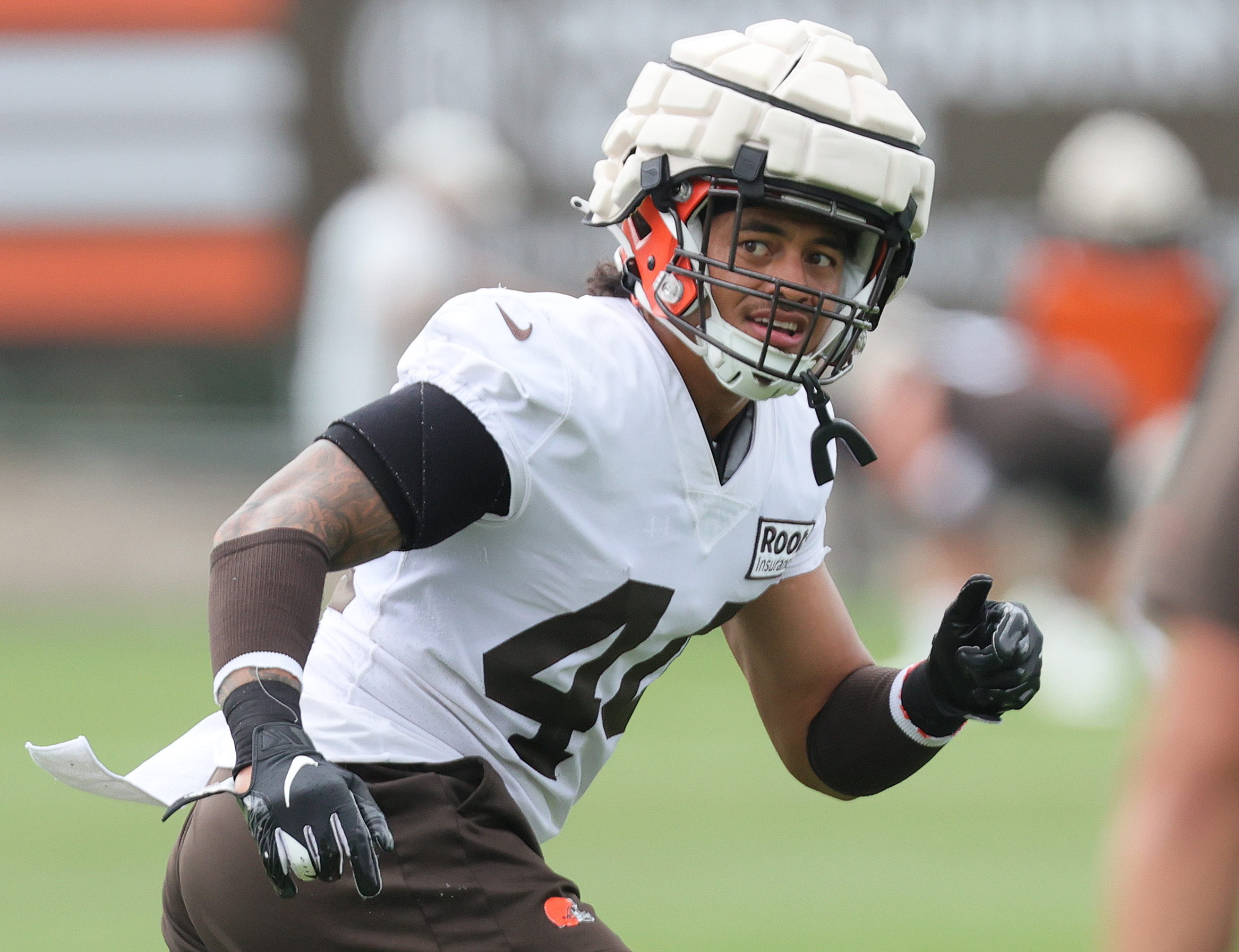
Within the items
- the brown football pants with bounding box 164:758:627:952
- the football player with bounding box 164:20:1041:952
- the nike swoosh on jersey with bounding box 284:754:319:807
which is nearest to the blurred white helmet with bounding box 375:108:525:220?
the football player with bounding box 164:20:1041:952

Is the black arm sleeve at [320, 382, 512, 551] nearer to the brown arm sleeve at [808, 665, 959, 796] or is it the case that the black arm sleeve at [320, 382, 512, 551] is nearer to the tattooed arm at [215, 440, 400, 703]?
the tattooed arm at [215, 440, 400, 703]

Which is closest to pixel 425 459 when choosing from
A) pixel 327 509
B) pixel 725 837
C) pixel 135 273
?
pixel 327 509

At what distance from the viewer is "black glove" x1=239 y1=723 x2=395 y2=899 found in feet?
7.18

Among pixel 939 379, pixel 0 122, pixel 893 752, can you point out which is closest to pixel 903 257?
pixel 893 752

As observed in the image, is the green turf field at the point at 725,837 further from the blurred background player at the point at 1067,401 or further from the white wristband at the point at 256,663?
the white wristband at the point at 256,663

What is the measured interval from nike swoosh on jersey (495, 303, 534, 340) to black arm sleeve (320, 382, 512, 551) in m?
0.15

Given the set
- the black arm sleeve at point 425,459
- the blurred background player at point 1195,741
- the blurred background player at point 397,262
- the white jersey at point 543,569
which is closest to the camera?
the black arm sleeve at point 425,459

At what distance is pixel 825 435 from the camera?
2844 millimetres

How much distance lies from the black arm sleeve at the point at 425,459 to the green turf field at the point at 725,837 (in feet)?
8.62

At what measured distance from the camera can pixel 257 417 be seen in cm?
1119

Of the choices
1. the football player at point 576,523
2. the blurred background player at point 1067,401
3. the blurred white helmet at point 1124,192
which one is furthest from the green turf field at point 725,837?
the blurred white helmet at point 1124,192

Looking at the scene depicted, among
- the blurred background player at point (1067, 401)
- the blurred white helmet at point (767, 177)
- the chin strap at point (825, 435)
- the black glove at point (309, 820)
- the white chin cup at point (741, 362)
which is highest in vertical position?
the blurred background player at point (1067, 401)

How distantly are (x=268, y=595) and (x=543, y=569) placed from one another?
0.42 m

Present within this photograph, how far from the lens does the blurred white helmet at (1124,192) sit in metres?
10.0
